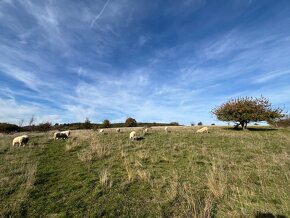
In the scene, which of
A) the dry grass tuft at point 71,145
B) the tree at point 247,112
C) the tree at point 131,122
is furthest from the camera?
the tree at point 131,122

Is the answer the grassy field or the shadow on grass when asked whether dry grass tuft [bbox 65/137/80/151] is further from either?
the shadow on grass

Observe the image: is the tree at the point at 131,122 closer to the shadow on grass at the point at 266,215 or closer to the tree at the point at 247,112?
the tree at the point at 247,112

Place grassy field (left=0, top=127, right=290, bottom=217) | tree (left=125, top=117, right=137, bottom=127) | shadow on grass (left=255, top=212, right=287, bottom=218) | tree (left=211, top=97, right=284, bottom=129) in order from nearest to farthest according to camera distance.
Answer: shadow on grass (left=255, top=212, right=287, bottom=218) < grassy field (left=0, top=127, right=290, bottom=217) < tree (left=211, top=97, right=284, bottom=129) < tree (left=125, top=117, right=137, bottom=127)

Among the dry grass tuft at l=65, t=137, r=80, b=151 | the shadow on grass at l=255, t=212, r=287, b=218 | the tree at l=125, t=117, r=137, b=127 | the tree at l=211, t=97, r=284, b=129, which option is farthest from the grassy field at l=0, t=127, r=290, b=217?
the tree at l=125, t=117, r=137, b=127

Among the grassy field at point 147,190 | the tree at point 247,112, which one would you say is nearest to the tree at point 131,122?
the tree at point 247,112

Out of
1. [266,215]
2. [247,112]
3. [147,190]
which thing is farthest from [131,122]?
[266,215]

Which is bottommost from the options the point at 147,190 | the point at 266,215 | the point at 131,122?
the point at 266,215

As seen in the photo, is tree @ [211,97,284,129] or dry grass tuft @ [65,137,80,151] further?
tree @ [211,97,284,129]

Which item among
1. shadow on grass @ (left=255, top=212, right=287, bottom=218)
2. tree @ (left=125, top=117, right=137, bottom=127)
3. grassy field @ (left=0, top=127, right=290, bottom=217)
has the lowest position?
shadow on grass @ (left=255, top=212, right=287, bottom=218)

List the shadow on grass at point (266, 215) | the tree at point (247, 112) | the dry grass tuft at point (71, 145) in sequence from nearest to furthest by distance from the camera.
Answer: the shadow on grass at point (266, 215) < the dry grass tuft at point (71, 145) < the tree at point (247, 112)

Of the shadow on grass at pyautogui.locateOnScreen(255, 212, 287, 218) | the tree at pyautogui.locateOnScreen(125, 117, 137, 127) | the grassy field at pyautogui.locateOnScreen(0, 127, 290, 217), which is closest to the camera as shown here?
the shadow on grass at pyautogui.locateOnScreen(255, 212, 287, 218)

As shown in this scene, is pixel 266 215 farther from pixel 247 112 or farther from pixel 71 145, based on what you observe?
pixel 247 112

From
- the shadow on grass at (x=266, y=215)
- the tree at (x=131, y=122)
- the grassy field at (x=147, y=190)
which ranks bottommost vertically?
the shadow on grass at (x=266, y=215)

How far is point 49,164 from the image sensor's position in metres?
11.4
